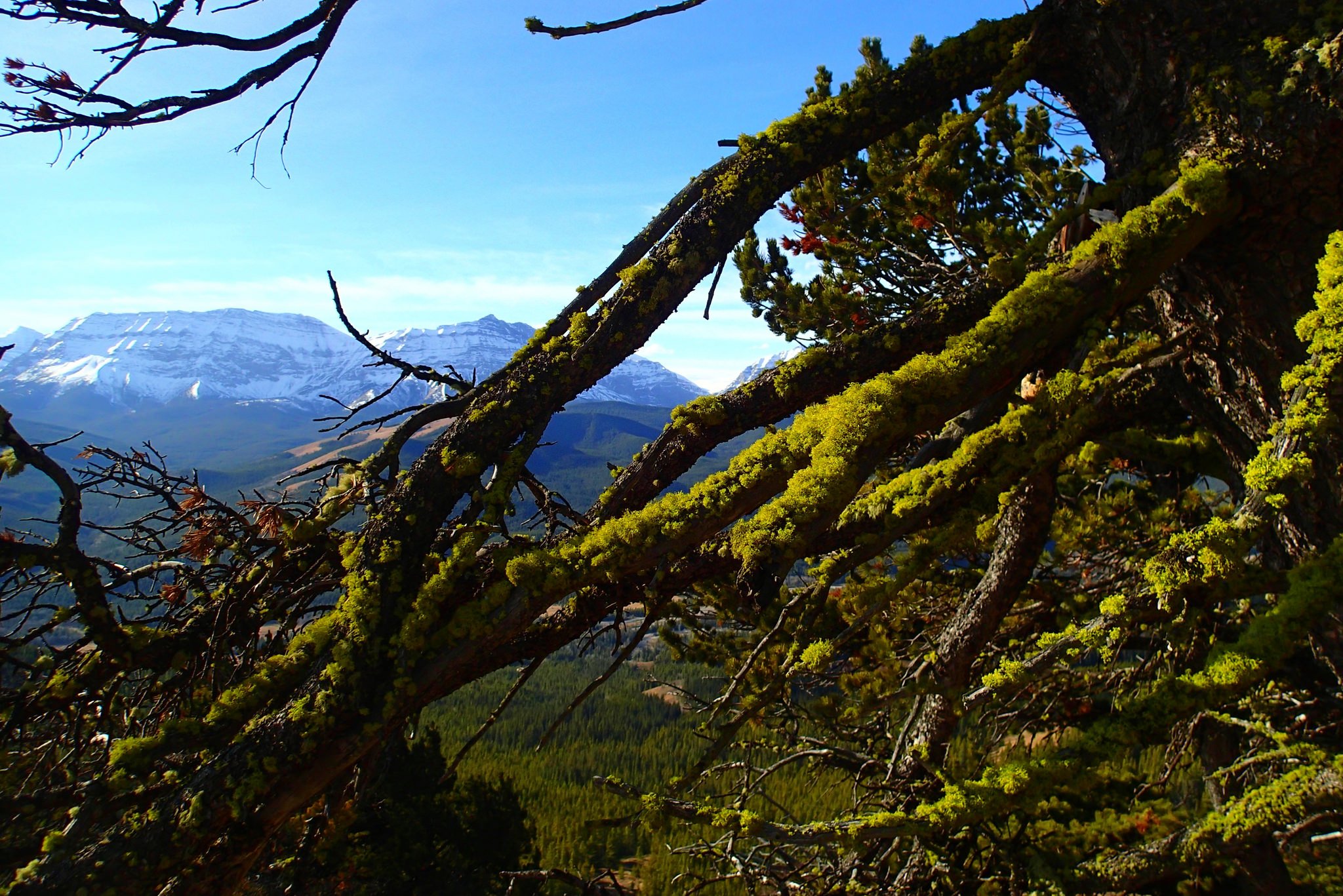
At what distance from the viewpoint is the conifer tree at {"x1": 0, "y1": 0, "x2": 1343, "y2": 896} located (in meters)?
2.16

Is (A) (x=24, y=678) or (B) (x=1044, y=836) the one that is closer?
(A) (x=24, y=678)

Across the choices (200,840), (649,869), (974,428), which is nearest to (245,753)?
(200,840)

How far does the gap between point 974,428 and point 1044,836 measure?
3.53 meters

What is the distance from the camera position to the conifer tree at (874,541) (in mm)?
2164

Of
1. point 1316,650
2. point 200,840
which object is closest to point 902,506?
point 200,840

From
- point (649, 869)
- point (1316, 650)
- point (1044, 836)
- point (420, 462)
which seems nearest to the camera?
point (420, 462)

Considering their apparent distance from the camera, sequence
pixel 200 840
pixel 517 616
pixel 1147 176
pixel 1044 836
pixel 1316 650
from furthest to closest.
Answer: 1. pixel 1044 836
2. pixel 1316 650
3. pixel 1147 176
4. pixel 517 616
5. pixel 200 840

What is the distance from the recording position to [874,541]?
8.27 ft

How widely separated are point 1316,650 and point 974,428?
2.73 m

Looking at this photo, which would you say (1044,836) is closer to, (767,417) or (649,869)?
(767,417)

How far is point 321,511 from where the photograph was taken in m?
3.51

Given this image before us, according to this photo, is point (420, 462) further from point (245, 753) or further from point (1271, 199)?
point (1271, 199)

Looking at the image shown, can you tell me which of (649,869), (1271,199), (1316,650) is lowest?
(649,869)

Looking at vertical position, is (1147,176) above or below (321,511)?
above
